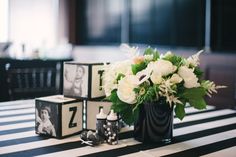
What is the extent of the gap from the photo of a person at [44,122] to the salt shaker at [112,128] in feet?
0.71

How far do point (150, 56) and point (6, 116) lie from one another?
2.64ft

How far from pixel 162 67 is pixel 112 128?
0.92 ft

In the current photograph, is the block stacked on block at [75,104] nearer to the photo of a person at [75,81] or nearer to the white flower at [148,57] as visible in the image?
the photo of a person at [75,81]

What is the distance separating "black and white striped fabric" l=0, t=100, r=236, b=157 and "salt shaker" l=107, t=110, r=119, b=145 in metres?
0.03

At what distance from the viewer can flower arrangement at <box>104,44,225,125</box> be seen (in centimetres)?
119

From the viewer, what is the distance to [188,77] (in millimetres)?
1202

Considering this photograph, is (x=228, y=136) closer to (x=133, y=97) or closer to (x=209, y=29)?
(x=133, y=97)

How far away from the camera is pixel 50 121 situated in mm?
1315

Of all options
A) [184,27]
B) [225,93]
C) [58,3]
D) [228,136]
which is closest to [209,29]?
[184,27]

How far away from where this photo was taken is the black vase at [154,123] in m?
1.25

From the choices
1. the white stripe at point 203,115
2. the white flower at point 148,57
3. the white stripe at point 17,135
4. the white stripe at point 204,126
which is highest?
the white flower at point 148,57

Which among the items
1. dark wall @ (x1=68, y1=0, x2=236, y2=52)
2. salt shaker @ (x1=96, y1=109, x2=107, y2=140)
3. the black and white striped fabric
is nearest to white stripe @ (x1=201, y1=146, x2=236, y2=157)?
the black and white striped fabric

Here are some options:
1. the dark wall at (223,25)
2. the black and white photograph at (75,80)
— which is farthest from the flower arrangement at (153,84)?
the dark wall at (223,25)

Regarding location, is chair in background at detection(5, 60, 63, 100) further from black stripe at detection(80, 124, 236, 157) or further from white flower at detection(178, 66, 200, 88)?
white flower at detection(178, 66, 200, 88)
